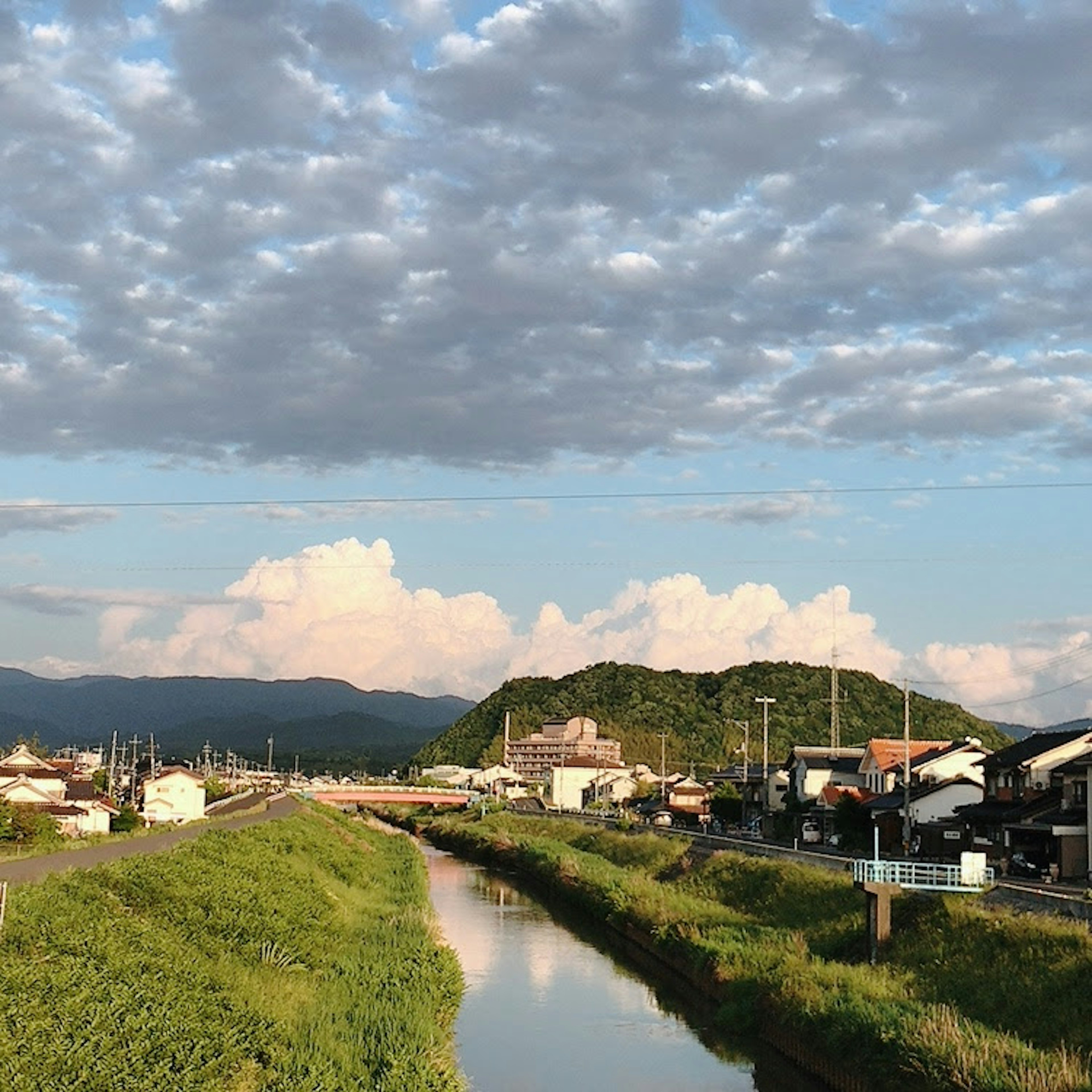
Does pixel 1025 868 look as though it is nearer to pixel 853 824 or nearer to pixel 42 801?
pixel 853 824

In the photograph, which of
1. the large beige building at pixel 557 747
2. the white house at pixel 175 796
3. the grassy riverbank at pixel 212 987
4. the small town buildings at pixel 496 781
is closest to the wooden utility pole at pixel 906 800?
the grassy riverbank at pixel 212 987

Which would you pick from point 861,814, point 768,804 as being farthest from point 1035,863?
point 768,804

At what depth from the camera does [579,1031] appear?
2606cm

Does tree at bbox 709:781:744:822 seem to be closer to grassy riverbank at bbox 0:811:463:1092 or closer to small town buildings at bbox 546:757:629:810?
small town buildings at bbox 546:757:629:810

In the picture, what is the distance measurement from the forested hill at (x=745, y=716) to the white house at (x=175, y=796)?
55.8 m

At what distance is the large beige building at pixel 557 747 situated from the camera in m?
167

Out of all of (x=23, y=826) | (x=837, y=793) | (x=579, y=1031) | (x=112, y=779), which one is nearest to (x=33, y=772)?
(x=23, y=826)

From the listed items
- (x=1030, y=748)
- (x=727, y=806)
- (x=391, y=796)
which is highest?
(x=1030, y=748)

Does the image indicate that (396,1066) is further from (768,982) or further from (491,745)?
(491,745)

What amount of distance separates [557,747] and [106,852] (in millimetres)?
134934

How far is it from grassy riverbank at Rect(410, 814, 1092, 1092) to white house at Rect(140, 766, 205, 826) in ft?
172

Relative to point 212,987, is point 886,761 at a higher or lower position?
higher

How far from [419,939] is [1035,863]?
75.1ft

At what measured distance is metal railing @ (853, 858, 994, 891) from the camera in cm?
2808
